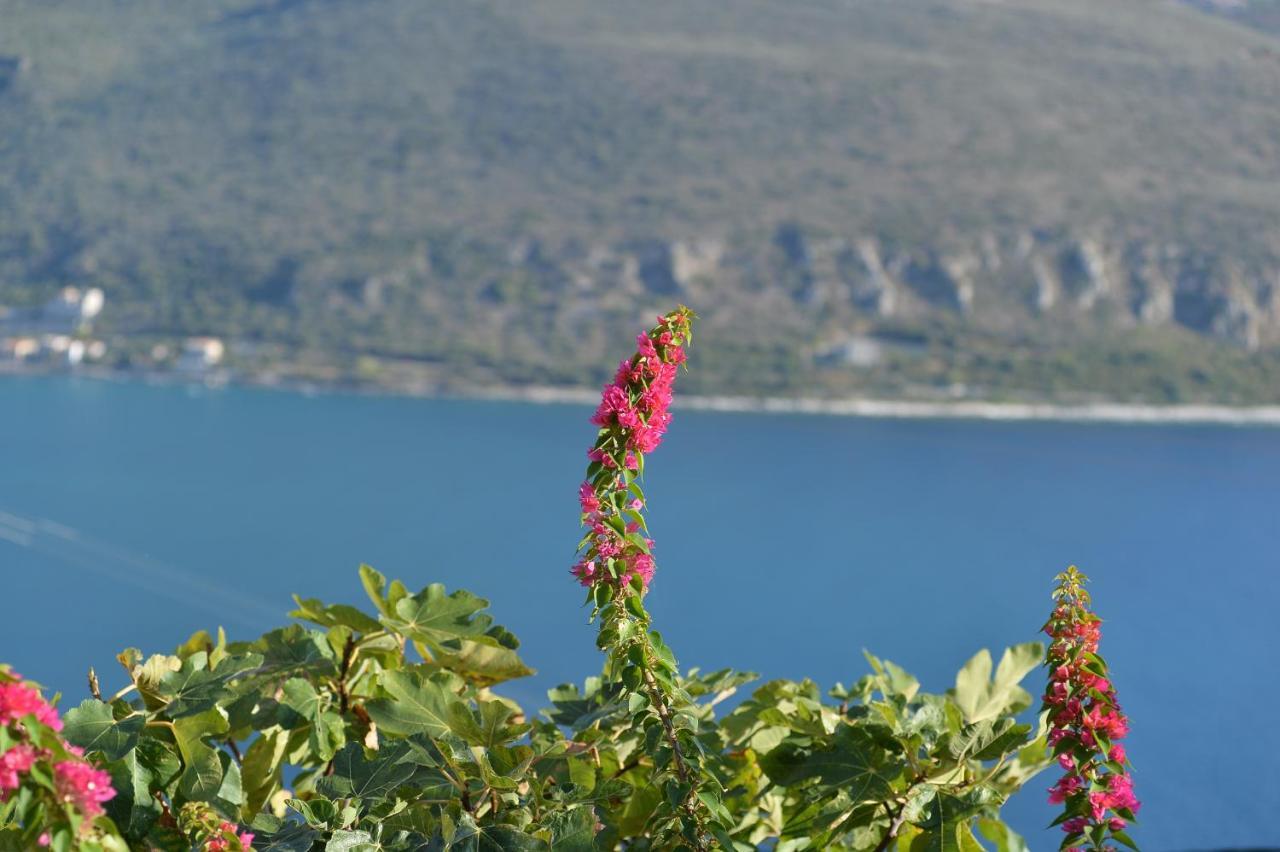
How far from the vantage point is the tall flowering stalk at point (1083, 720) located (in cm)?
76

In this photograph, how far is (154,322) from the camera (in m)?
47.8

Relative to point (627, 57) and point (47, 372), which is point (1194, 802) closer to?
point (47, 372)

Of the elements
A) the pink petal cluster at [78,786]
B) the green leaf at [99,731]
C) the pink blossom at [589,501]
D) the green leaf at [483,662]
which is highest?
the green leaf at [483,662]

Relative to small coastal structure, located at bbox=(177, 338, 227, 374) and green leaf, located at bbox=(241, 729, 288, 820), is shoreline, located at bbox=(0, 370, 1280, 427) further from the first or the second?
green leaf, located at bbox=(241, 729, 288, 820)

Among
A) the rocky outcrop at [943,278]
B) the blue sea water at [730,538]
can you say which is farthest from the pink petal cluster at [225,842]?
the rocky outcrop at [943,278]

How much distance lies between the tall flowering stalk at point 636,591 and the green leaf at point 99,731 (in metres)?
0.26

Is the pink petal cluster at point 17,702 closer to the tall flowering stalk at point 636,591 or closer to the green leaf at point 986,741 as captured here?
the tall flowering stalk at point 636,591

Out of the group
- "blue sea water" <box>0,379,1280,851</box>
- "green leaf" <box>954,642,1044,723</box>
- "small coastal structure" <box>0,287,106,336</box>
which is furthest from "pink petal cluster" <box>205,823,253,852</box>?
"small coastal structure" <box>0,287,106,336</box>

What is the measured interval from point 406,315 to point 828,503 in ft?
68.3

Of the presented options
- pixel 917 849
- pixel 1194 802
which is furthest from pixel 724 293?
pixel 917 849

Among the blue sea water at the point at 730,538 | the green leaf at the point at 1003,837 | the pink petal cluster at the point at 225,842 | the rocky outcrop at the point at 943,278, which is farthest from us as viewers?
the rocky outcrop at the point at 943,278

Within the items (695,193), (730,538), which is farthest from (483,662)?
(695,193)

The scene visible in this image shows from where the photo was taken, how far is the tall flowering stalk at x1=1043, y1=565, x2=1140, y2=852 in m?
0.76

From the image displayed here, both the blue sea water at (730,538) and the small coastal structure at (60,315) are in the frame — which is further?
the small coastal structure at (60,315)
